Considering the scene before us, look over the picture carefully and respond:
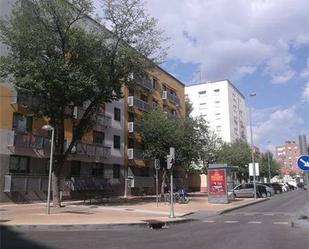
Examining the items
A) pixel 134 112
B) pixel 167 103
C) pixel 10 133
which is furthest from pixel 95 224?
pixel 167 103

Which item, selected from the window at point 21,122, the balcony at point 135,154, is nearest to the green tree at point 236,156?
the balcony at point 135,154

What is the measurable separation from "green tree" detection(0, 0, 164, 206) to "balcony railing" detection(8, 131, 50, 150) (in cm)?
348

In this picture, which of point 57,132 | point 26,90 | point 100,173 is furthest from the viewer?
point 100,173

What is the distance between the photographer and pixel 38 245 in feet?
39.8

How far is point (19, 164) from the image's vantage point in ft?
106

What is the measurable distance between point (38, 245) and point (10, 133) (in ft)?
66.4

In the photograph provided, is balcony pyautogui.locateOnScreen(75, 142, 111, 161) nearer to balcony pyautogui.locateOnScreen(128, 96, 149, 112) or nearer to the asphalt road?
balcony pyautogui.locateOnScreen(128, 96, 149, 112)

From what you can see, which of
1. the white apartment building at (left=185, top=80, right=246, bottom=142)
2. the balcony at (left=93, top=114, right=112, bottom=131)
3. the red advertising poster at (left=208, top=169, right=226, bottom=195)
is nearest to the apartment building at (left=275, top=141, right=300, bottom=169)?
the white apartment building at (left=185, top=80, right=246, bottom=142)

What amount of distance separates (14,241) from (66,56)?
1667cm

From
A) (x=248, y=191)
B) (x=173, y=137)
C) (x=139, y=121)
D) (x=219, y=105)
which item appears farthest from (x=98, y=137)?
(x=219, y=105)

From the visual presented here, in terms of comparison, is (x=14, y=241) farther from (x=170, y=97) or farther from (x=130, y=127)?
(x=170, y=97)

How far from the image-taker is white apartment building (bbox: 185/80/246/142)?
A: 9425 centimetres

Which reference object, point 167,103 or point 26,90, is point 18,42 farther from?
point 167,103

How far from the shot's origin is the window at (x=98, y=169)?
41344mm
